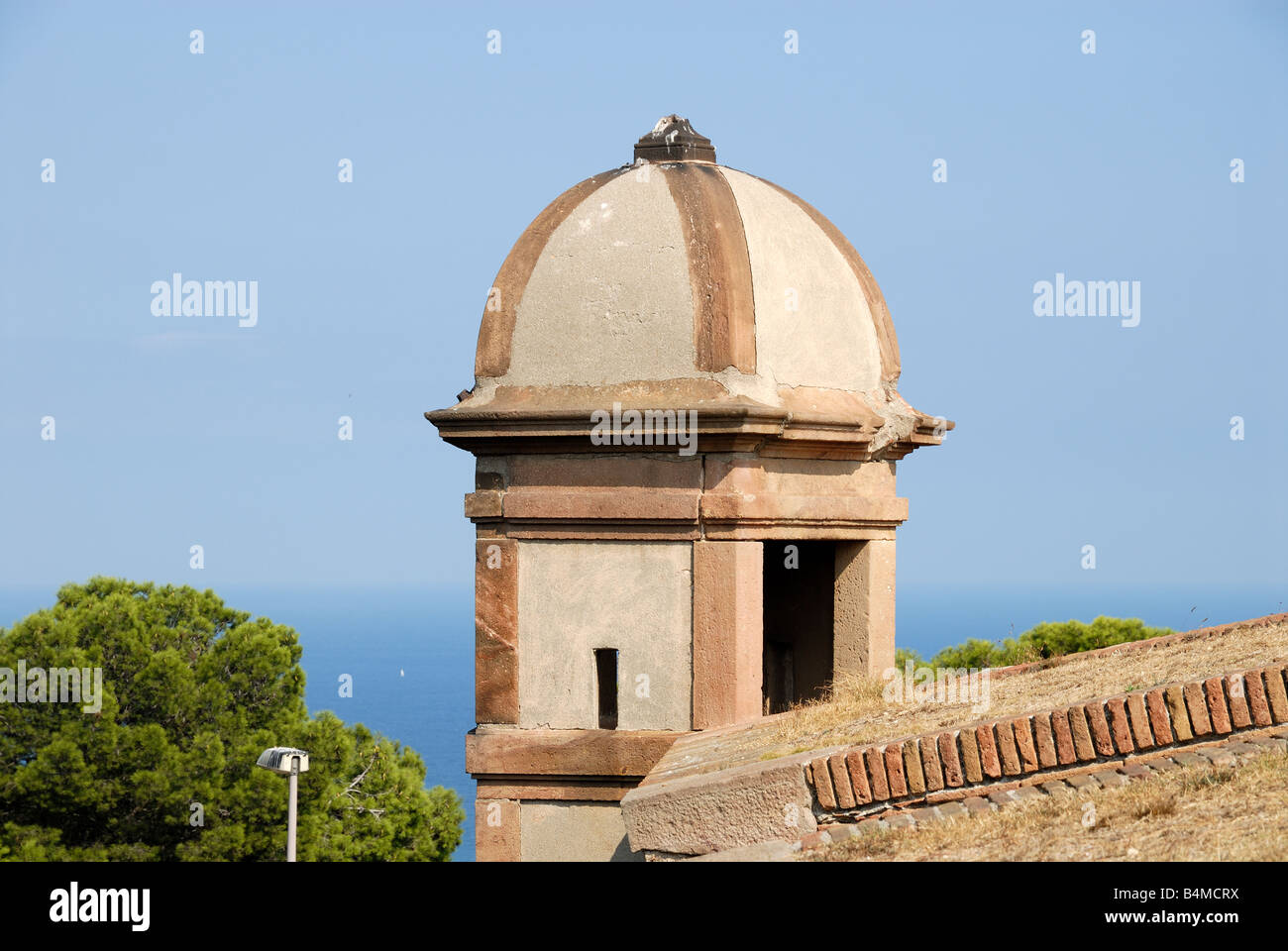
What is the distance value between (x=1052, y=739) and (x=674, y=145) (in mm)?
5180

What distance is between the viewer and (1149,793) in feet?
18.9

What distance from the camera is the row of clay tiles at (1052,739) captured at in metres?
6.07

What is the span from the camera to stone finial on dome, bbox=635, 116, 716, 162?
1023 cm

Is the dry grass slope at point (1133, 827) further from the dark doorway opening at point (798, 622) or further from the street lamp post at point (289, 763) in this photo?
the street lamp post at point (289, 763)

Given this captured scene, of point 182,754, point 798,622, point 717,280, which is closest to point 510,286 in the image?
point 717,280

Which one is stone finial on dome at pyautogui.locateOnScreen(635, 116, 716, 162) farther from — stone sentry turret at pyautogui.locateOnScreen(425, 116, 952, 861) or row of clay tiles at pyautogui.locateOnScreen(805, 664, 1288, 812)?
row of clay tiles at pyautogui.locateOnScreen(805, 664, 1288, 812)

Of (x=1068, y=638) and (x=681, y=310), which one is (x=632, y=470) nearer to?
(x=681, y=310)

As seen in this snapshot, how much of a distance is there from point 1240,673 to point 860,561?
4391 mm

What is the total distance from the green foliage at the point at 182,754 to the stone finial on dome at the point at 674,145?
1517 cm

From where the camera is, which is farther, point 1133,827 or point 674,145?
point 674,145

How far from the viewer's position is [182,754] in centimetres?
2377

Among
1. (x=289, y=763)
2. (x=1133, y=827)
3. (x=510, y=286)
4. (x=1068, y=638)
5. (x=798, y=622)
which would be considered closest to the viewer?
(x=1133, y=827)

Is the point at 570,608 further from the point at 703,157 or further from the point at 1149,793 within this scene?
the point at 1149,793

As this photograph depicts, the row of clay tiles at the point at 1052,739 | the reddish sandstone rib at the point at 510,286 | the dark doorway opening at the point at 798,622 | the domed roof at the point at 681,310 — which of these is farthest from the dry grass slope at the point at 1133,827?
the dark doorway opening at the point at 798,622
